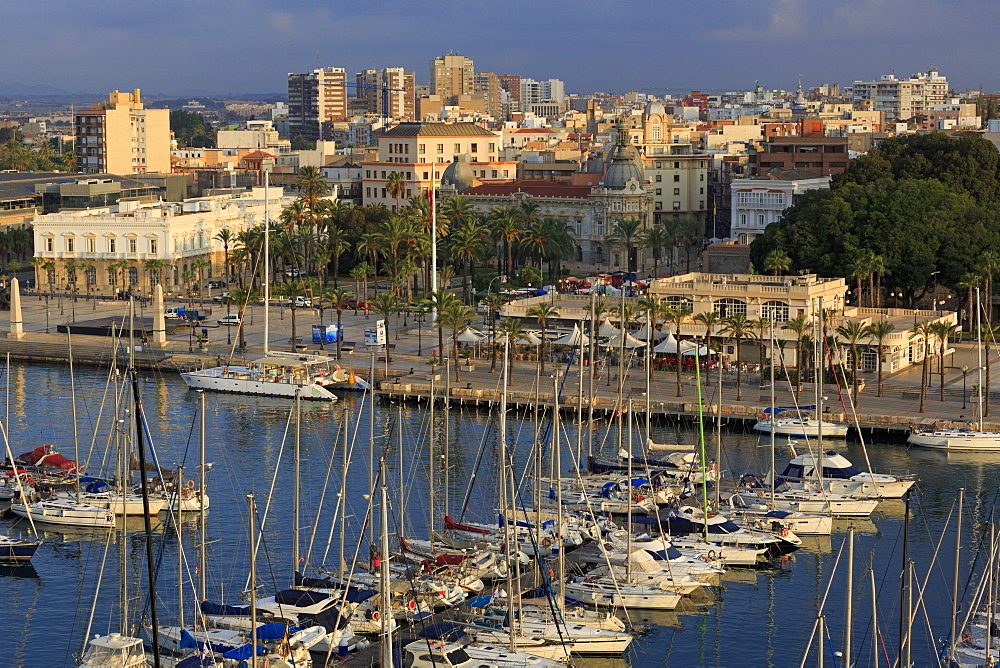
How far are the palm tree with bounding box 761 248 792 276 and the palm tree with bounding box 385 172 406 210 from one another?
163 ft

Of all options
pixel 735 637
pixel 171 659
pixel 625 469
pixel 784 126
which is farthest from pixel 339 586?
pixel 784 126

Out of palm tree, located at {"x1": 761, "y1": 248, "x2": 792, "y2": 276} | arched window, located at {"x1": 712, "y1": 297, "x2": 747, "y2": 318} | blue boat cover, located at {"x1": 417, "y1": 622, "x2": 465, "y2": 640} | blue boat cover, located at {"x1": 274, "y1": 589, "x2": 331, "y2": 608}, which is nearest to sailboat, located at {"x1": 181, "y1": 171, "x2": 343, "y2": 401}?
arched window, located at {"x1": 712, "y1": 297, "x2": 747, "y2": 318}

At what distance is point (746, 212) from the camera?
427 ft

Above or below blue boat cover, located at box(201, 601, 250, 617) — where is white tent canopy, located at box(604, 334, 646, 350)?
above

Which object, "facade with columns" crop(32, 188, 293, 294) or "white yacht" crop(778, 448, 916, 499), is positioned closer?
"white yacht" crop(778, 448, 916, 499)

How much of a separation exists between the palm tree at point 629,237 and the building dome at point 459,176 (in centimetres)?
1799

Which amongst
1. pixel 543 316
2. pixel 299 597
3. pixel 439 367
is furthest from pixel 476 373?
pixel 299 597

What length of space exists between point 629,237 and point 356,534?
2805 inches

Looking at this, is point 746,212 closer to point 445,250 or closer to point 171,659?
point 445,250

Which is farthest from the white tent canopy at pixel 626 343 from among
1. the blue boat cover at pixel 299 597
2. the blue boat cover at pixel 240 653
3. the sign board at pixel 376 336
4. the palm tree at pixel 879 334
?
the blue boat cover at pixel 240 653

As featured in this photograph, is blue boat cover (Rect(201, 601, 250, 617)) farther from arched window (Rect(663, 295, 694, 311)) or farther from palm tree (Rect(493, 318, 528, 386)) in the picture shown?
arched window (Rect(663, 295, 694, 311))

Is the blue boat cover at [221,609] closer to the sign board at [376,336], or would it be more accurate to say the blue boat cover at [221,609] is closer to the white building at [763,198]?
the sign board at [376,336]

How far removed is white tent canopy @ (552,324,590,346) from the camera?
84938 millimetres

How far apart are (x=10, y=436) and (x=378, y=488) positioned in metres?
22.5
